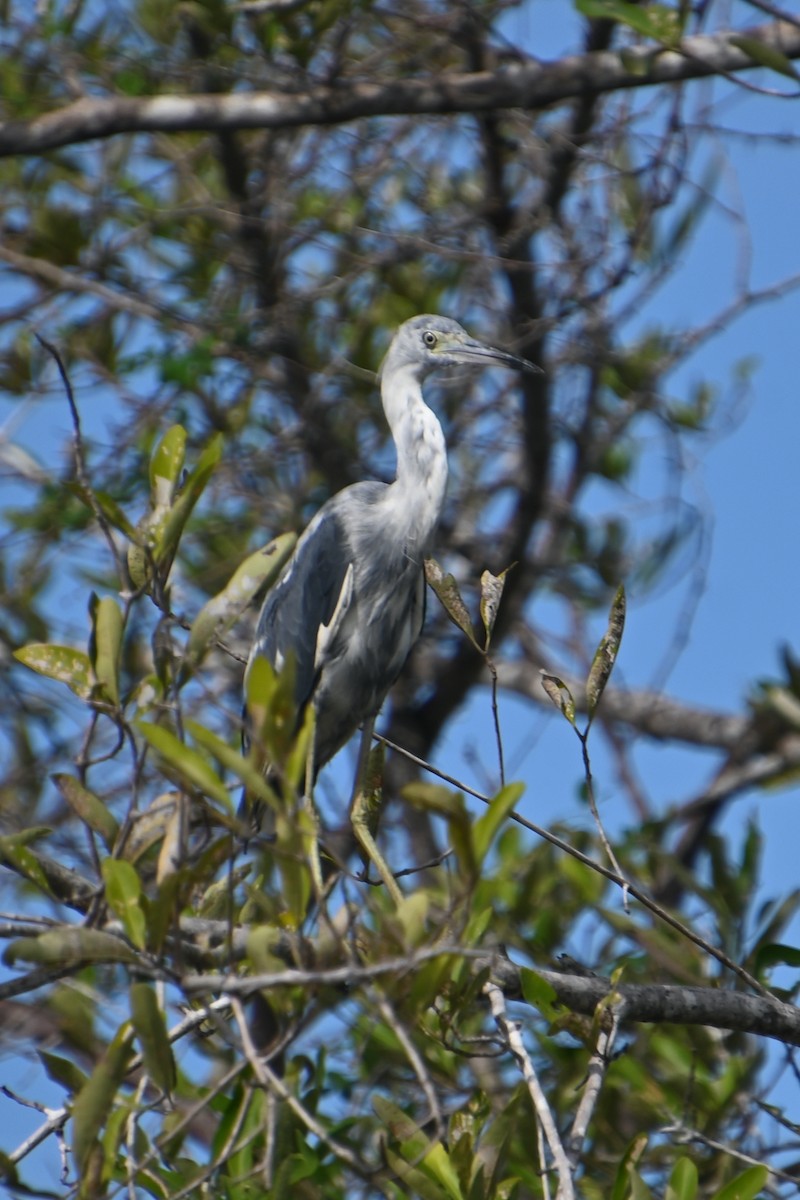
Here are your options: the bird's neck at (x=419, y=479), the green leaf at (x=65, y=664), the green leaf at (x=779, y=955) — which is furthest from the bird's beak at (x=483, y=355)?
the green leaf at (x=65, y=664)

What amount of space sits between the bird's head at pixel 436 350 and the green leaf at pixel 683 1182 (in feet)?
7.86

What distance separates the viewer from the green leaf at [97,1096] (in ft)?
5.52

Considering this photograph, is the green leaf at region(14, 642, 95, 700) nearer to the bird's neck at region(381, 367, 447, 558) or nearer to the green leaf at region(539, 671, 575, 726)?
the green leaf at region(539, 671, 575, 726)

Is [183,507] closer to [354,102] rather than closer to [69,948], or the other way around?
[69,948]

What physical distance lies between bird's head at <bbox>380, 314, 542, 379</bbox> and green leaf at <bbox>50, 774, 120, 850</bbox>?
2.28 metres

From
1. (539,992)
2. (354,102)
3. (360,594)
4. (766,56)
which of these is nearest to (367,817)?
(539,992)

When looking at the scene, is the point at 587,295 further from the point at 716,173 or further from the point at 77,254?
the point at 77,254

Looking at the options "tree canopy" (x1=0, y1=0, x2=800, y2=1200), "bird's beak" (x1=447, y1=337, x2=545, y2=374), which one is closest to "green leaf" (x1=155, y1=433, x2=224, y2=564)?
"tree canopy" (x1=0, y1=0, x2=800, y2=1200)

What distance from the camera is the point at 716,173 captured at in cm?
485

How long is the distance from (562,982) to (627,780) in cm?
397

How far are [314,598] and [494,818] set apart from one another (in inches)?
81.5

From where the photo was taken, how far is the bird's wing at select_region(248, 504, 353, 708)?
12.1ft

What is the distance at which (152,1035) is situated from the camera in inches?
68.0

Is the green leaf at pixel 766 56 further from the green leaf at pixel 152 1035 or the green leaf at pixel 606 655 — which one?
the green leaf at pixel 152 1035
